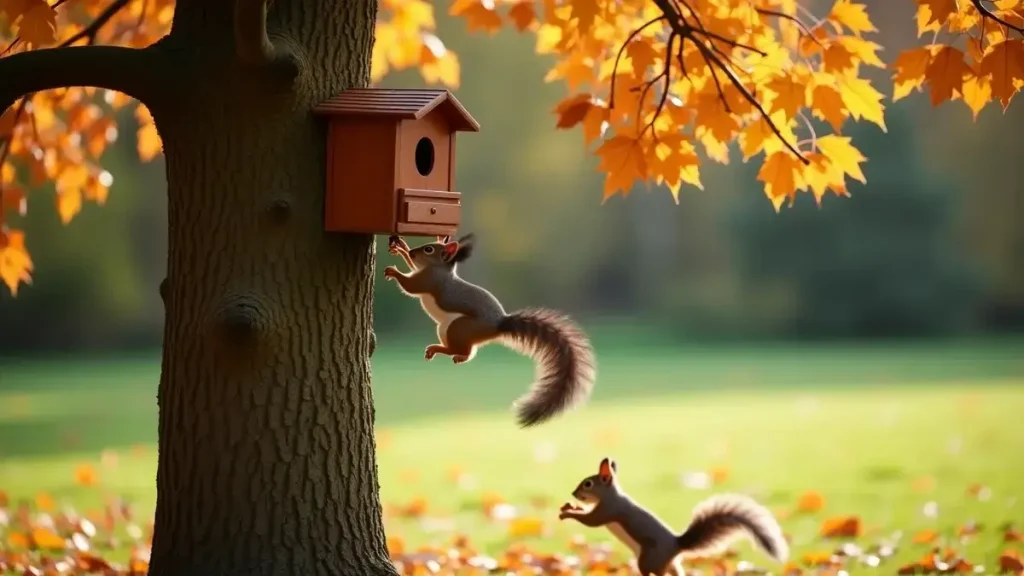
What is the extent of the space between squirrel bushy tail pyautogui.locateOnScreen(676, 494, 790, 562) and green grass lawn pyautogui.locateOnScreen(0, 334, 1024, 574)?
0.73 meters

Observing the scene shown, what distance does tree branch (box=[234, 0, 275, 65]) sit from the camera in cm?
329

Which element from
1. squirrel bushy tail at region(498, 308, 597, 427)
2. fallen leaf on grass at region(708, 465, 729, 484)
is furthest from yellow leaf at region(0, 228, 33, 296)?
fallen leaf on grass at region(708, 465, 729, 484)

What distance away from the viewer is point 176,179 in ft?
12.3

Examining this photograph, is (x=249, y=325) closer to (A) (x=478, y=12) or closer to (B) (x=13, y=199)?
(A) (x=478, y=12)

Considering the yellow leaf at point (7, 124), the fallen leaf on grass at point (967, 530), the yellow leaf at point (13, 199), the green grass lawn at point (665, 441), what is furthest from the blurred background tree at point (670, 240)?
the fallen leaf on grass at point (967, 530)

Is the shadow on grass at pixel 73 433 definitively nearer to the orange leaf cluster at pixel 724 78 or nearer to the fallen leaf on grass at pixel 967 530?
the orange leaf cluster at pixel 724 78

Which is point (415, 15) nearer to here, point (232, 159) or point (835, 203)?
point (232, 159)

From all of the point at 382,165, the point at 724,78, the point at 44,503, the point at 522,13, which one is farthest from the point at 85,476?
the point at 724,78

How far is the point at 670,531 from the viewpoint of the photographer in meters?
4.46

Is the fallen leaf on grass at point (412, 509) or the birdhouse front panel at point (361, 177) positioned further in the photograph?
the fallen leaf on grass at point (412, 509)

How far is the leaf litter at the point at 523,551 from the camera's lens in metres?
4.85

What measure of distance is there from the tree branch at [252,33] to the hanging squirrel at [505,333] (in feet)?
2.19

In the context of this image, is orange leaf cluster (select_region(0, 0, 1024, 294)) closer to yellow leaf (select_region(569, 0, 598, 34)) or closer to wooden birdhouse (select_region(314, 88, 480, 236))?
yellow leaf (select_region(569, 0, 598, 34))

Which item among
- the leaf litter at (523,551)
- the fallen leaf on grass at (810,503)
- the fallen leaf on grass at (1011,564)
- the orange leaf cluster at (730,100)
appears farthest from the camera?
the fallen leaf on grass at (810,503)
